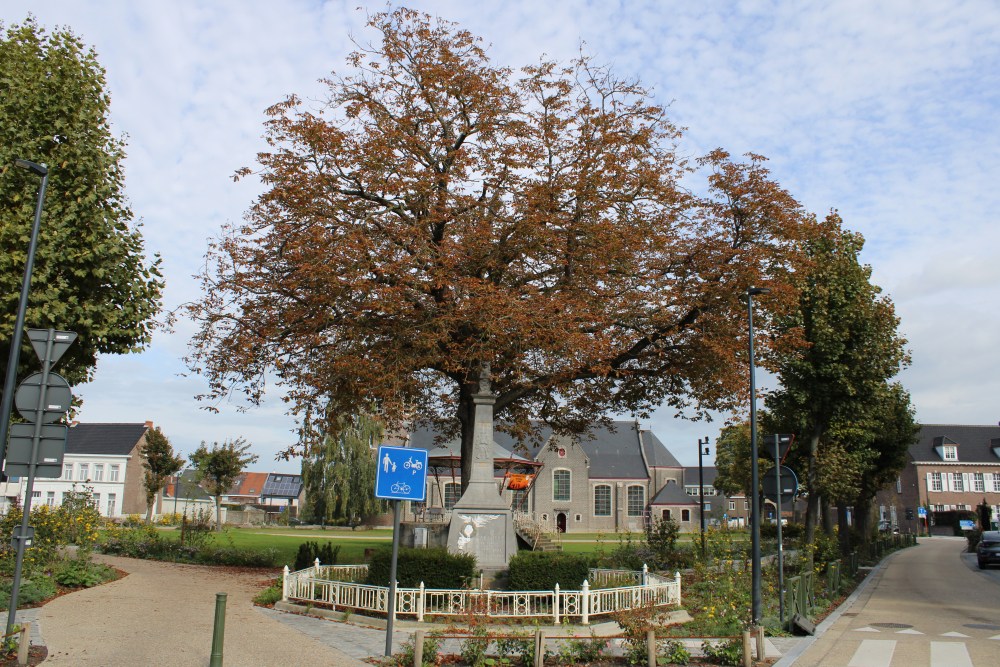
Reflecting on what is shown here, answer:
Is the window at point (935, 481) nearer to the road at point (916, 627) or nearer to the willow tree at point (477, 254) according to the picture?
the road at point (916, 627)

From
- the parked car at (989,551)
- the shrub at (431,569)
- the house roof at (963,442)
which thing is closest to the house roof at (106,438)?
the shrub at (431,569)

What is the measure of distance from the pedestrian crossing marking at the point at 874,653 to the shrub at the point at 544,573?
483 centimetres

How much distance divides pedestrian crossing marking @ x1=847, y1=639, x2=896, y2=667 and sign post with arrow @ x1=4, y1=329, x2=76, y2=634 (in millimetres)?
10872

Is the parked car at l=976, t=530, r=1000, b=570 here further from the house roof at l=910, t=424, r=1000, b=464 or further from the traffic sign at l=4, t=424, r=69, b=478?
the house roof at l=910, t=424, r=1000, b=464

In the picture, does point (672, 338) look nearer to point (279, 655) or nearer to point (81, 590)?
point (279, 655)

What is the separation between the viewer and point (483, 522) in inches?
642

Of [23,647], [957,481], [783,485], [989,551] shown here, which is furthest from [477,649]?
[957,481]

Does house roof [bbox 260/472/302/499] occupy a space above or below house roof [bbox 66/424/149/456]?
below

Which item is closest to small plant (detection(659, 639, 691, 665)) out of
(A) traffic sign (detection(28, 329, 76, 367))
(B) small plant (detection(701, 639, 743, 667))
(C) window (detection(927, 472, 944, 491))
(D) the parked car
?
(B) small plant (detection(701, 639, 743, 667))

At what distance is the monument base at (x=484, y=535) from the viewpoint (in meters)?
16.0

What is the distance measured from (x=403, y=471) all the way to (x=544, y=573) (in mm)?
5846

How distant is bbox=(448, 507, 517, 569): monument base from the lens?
52.6 ft

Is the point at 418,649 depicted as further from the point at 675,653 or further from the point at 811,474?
the point at 811,474

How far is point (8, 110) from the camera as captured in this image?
14703 millimetres
